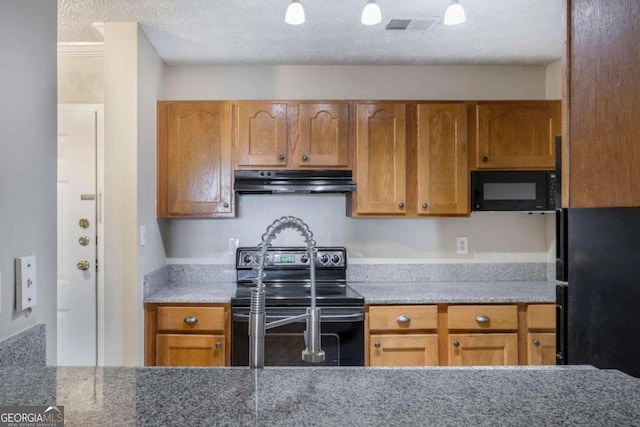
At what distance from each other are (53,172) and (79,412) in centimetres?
86

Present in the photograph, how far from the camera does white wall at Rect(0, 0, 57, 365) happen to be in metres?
1.04

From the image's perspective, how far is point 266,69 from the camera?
3.31m

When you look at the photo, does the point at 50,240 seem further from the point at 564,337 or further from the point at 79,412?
the point at 564,337

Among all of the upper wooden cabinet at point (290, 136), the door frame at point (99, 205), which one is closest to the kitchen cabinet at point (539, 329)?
the upper wooden cabinet at point (290, 136)

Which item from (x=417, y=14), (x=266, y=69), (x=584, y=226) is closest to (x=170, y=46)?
(x=266, y=69)

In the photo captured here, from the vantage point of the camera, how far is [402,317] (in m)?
2.71

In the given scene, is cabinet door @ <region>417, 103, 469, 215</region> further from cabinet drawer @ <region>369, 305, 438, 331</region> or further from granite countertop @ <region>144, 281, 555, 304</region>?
cabinet drawer @ <region>369, 305, 438, 331</region>

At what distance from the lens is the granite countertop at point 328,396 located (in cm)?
61

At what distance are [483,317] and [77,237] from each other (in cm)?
263

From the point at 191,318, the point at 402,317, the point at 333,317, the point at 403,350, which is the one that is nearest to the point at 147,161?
the point at 191,318

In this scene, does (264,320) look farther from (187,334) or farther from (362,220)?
(362,220)

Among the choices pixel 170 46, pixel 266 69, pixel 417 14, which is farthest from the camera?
pixel 266 69

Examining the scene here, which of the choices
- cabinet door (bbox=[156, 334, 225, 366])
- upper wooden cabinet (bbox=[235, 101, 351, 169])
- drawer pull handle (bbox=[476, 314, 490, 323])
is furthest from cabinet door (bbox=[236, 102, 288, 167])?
drawer pull handle (bbox=[476, 314, 490, 323])

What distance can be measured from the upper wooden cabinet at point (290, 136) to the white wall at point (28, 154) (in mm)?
1729
